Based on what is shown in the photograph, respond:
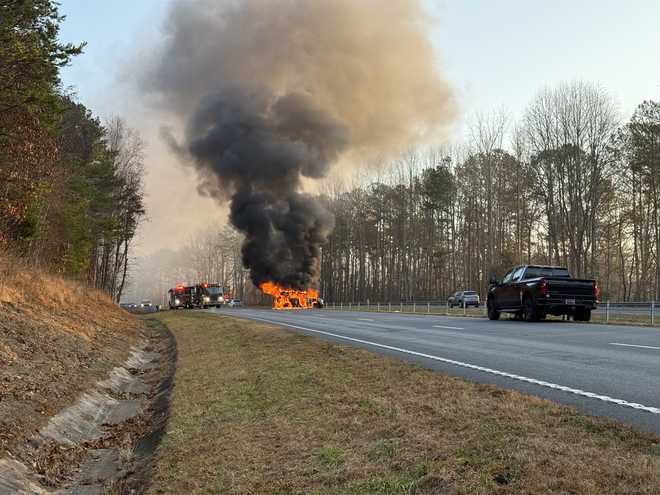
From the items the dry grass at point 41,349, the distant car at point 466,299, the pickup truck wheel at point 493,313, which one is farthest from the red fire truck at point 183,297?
the pickup truck wheel at point 493,313

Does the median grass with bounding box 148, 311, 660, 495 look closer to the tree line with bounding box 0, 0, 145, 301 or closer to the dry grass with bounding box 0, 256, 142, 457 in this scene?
the dry grass with bounding box 0, 256, 142, 457

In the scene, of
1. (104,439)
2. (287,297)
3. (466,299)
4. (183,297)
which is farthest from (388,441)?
(183,297)

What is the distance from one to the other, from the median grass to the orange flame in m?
36.4

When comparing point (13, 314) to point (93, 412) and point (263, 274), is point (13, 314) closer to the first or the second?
point (93, 412)

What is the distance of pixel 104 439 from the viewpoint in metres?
7.82

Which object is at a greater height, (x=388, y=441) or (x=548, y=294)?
(x=548, y=294)

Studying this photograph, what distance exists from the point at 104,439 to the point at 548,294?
46.7ft

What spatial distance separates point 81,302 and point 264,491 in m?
19.2

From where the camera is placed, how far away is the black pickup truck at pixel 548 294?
17.9 meters

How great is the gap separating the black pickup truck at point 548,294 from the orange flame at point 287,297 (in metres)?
27.2

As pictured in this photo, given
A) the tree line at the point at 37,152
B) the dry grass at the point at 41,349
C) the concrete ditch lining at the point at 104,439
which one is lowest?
the concrete ditch lining at the point at 104,439

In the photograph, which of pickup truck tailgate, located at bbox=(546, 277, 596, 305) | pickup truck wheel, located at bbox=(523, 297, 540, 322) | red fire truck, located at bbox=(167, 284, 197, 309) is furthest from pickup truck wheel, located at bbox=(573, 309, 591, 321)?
red fire truck, located at bbox=(167, 284, 197, 309)

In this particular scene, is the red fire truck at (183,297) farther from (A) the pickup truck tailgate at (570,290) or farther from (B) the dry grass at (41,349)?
(A) the pickup truck tailgate at (570,290)

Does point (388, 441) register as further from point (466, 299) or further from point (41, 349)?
point (466, 299)
